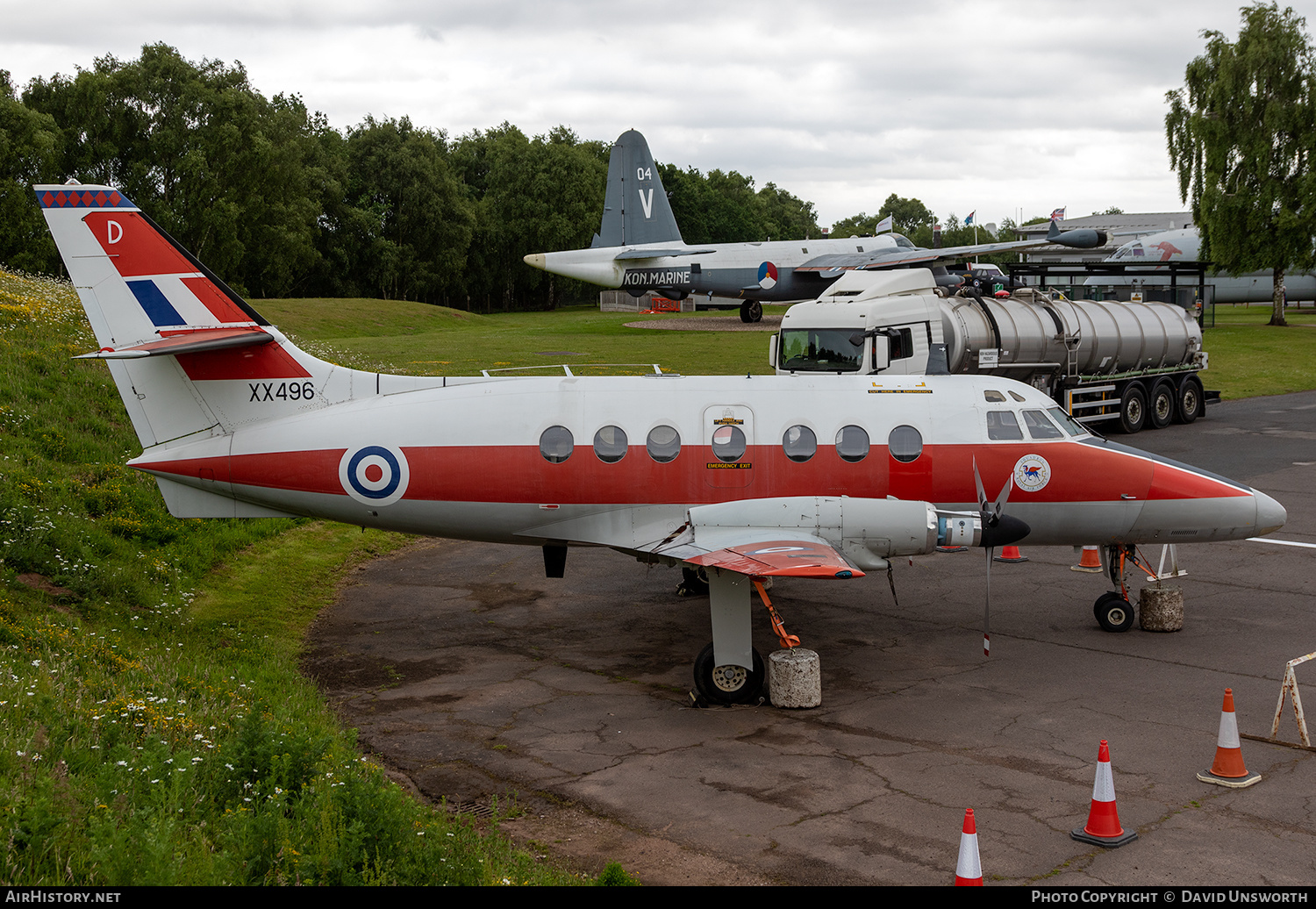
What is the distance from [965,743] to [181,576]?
37.8ft

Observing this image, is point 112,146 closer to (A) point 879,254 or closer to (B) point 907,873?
(A) point 879,254

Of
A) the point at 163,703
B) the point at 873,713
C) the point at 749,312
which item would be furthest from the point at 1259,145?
the point at 163,703

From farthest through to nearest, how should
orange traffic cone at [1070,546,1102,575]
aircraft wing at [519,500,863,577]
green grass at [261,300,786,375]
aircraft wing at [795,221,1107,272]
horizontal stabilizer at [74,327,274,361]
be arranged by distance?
aircraft wing at [795,221,1107,272]
green grass at [261,300,786,375]
orange traffic cone at [1070,546,1102,575]
horizontal stabilizer at [74,327,274,361]
aircraft wing at [519,500,863,577]

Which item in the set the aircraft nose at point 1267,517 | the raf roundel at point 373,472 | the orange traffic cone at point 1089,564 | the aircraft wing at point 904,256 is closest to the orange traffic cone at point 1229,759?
the aircraft nose at point 1267,517

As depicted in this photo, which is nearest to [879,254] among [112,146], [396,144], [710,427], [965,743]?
[710,427]

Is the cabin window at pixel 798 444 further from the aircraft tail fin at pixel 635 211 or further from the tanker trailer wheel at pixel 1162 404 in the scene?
the aircraft tail fin at pixel 635 211

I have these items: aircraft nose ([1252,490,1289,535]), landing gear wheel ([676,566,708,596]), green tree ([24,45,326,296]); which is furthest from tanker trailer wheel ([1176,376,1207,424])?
green tree ([24,45,326,296])

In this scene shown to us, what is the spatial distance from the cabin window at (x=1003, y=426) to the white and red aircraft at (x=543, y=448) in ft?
0.08

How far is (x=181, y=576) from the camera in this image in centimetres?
1544

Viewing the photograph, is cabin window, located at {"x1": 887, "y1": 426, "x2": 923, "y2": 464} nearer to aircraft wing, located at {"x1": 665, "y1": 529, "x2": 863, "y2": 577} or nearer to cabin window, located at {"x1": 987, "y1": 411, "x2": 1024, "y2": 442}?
cabin window, located at {"x1": 987, "y1": 411, "x2": 1024, "y2": 442}

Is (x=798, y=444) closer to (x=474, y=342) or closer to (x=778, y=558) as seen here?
(x=778, y=558)

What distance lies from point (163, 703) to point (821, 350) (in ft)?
62.3

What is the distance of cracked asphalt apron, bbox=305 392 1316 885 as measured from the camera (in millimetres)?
8484

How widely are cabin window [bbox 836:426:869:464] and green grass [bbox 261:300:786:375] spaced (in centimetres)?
2123
